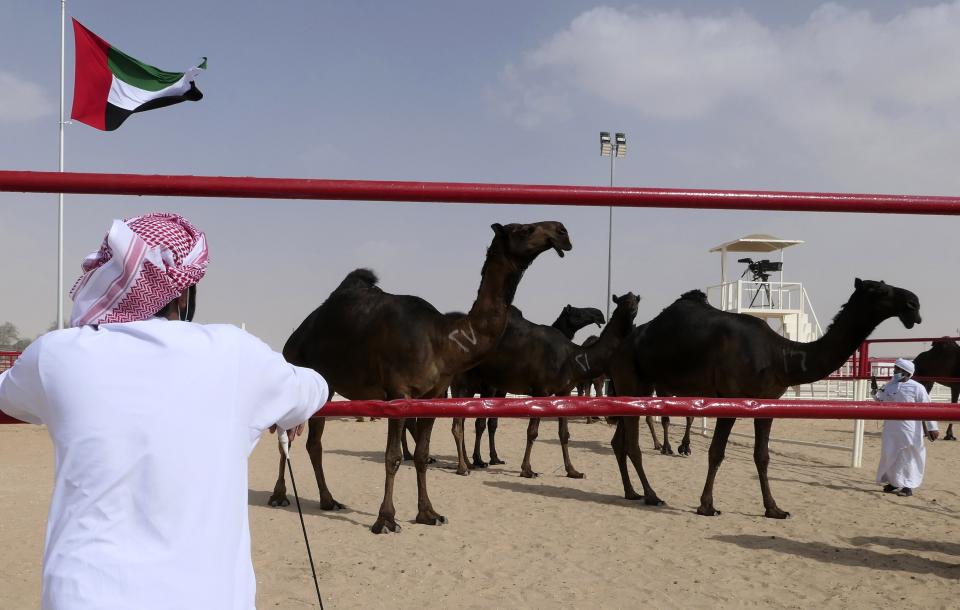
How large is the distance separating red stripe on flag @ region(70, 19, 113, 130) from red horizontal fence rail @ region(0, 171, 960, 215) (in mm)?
15809

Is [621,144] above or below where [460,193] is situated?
above

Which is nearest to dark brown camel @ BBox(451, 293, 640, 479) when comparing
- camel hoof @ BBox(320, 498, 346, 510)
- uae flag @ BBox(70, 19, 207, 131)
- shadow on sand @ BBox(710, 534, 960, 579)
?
camel hoof @ BBox(320, 498, 346, 510)

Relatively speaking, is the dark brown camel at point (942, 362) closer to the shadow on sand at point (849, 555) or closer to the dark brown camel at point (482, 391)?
the dark brown camel at point (482, 391)

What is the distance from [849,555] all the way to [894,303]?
2312 mm

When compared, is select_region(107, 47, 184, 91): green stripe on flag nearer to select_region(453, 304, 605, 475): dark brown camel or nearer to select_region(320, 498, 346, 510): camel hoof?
select_region(453, 304, 605, 475): dark brown camel

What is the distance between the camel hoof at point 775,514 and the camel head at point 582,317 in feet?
23.3

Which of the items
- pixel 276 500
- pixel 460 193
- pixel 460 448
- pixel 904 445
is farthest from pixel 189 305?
pixel 904 445

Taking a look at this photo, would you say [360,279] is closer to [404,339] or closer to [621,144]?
[404,339]

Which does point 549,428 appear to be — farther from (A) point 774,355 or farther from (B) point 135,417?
(B) point 135,417

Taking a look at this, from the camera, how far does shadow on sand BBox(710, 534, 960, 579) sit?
19.7ft

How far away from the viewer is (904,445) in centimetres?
1003

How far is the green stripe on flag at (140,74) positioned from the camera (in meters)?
16.0

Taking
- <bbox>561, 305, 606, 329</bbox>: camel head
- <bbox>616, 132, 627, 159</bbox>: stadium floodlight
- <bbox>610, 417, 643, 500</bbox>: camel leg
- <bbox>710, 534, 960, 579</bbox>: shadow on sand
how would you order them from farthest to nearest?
1. <bbox>616, 132, 627, 159</bbox>: stadium floodlight
2. <bbox>561, 305, 606, 329</bbox>: camel head
3. <bbox>610, 417, 643, 500</bbox>: camel leg
4. <bbox>710, 534, 960, 579</bbox>: shadow on sand

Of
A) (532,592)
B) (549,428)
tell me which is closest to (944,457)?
(549,428)
